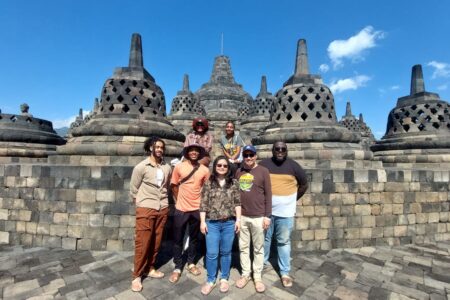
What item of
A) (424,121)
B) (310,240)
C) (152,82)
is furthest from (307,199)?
(424,121)

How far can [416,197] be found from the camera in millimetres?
5344

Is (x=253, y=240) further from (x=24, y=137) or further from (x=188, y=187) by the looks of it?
(x=24, y=137)

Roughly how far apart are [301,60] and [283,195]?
570cm

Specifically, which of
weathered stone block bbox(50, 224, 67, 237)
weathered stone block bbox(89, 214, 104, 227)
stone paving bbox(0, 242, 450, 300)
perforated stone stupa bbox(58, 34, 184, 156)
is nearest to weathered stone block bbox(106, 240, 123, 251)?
stone paving bbox(0, 242, 450, 300)

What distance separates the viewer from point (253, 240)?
306cm

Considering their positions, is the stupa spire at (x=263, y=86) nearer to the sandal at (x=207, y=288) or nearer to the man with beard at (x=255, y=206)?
the man with beard at (x=255, y=206)

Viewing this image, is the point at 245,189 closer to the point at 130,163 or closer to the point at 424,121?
the point at 130,163

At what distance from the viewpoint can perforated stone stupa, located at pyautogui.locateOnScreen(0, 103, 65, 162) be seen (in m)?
7.62

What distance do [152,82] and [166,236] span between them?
415 centimetres

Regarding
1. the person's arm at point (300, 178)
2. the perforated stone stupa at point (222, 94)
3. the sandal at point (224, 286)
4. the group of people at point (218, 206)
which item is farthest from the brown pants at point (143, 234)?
the perforated stone stupa at point (222, 94)

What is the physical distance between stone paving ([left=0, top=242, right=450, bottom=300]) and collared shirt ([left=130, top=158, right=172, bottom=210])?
44.6 inches

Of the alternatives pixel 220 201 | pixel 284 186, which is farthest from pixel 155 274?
pixel 284 186

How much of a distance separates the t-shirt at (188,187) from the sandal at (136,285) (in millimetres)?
1068

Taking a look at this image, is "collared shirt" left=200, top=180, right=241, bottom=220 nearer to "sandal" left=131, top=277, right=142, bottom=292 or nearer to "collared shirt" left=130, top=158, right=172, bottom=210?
"collared shirt" left=130, top=158, right=172, bottom=210
